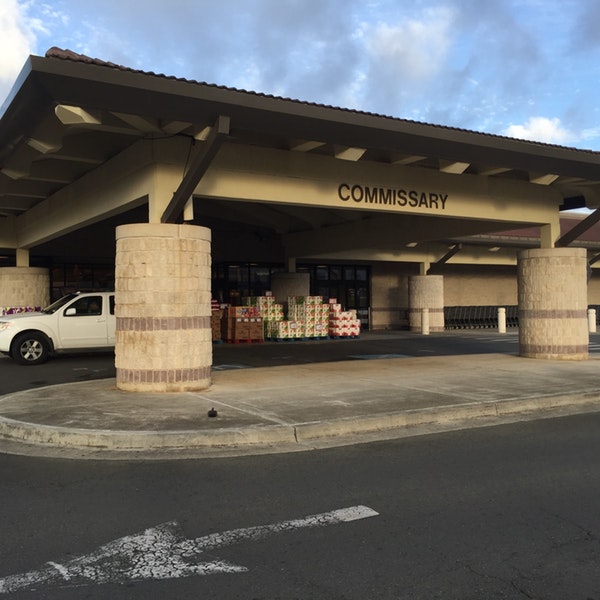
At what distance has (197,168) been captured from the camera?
9.20 meters

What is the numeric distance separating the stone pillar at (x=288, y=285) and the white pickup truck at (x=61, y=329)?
9.75 metres

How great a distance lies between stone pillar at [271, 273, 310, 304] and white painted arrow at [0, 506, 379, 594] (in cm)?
2032

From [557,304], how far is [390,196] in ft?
16.8

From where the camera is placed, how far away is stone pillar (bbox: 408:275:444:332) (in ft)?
93.3

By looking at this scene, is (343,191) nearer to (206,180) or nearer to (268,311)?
(206,180)

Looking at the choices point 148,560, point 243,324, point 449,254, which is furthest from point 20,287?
point 449,254

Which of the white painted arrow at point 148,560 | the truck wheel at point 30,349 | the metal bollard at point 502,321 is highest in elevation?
the metal bollard at point 502,321

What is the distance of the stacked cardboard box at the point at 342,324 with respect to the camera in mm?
23891

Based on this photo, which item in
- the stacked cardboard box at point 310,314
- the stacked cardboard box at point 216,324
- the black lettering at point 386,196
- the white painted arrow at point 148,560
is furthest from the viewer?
the stacked cardboard box at point 310,314

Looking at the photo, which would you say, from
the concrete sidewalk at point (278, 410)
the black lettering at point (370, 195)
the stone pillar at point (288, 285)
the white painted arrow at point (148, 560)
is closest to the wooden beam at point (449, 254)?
the stone pillar at point (288, 285)

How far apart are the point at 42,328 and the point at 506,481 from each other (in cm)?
1287

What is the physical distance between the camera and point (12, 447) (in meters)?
6.83

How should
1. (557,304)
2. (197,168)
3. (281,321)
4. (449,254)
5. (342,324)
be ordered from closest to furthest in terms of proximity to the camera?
(197,168) < (557,304) < (281,321) < (342,324) < (449,254)

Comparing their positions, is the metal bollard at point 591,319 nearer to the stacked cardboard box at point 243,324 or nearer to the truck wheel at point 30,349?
the stacked cardboard box at point 243,324
